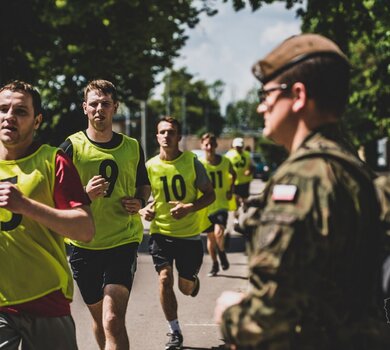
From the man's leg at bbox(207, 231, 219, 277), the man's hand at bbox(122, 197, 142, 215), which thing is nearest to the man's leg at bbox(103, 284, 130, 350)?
the man's hand at bbox(122, 197, 142, 215)

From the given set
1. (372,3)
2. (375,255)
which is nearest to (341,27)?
(372,3)

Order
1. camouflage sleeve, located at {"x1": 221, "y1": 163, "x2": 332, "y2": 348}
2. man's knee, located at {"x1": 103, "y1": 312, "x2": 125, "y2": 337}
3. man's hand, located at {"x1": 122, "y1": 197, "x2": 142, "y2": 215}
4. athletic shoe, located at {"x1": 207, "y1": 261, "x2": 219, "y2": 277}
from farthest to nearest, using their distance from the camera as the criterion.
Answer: athletic shoe, located at {"x1": 207, "y1": 261, "x2": 219, "y2": 277}
man's hand, located at {"x1": 122, "y1": 197, "x2": 142, "y2": 215}
man's knee, located at {"x1": 103, "y1": 312, "x2": 125, "y2": 337}
camouflage sleeve, located at {"x1": 221, "y1": 163, "x2": 332, "y2": 348}

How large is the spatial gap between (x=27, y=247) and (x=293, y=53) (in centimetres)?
184

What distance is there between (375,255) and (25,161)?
6.47ft

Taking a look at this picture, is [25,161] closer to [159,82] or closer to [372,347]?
[372,347]

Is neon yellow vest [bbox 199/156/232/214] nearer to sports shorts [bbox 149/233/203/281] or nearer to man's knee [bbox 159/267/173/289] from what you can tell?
sports shorts [bbox 149/233/203/281]

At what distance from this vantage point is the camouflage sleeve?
1901mm

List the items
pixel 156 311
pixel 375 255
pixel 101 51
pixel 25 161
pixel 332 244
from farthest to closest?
pixel 101 51 → pixel 156 311 → pixel 25 161 → pixel 375 255 → pixel 332 244

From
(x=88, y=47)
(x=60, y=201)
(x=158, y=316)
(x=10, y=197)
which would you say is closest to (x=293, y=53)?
(x=10, y=197)

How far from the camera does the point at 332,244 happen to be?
1931mm

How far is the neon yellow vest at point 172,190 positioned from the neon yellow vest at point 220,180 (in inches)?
159

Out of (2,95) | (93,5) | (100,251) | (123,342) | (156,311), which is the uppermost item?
(93,5)

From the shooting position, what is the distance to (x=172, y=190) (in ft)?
23.1

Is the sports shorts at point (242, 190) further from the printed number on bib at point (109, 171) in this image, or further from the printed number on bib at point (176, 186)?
the printed number on bib at point (109, 171)
